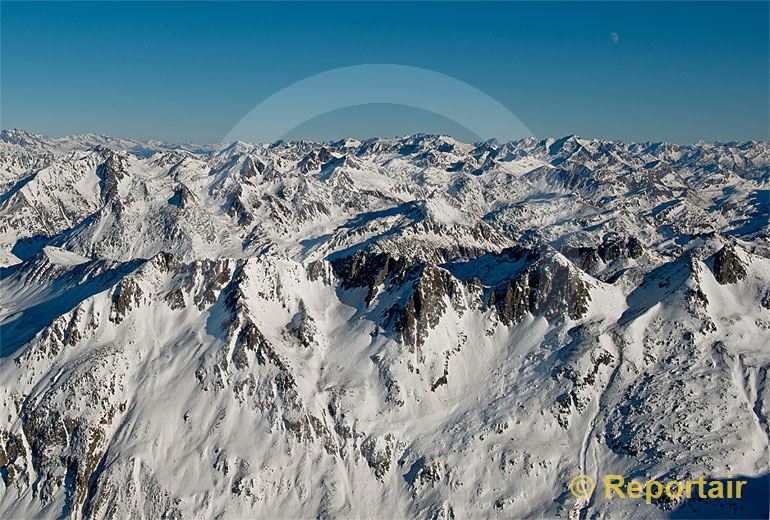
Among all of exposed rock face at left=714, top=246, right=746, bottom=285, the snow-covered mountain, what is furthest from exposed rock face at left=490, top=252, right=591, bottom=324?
exposed rock face at left=714, top=246, right=746, bottom=285

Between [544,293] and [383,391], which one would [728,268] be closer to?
[544,293]

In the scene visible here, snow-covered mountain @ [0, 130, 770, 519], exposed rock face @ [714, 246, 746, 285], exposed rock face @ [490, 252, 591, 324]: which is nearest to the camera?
snow-covered mountain @ [0, 130, 770, 519]

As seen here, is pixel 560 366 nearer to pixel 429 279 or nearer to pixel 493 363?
pixel 493 363

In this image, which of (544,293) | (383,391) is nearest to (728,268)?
(544,293)

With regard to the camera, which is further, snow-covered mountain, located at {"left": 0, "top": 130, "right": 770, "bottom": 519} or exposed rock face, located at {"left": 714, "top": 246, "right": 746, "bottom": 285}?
exposed rock face, located at {"left": 714, "top": 246, "right": 746, "bottom": 285}

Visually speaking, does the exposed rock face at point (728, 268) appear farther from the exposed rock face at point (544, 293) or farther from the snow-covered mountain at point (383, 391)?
the exposed rock face at point (544, 293)

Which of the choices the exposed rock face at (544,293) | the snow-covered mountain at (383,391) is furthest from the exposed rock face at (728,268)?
the exposed rock face at (544,293)

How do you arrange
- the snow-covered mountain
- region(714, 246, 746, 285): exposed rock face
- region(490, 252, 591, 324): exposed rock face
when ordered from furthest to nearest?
region(714, 246, 746, 285): exposed rock face
region(490, 252, 591, 324): exposed rock face
the snow-covered mountain

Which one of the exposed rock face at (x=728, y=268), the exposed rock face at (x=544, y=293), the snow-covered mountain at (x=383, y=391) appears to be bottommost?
the snow-covered mountain at (x=383, y=391)

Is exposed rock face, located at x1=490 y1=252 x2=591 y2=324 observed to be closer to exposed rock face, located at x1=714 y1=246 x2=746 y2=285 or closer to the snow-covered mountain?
the snow-covered mountain

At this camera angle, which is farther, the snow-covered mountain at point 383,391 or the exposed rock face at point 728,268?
the exposed rock face at point 728,268
